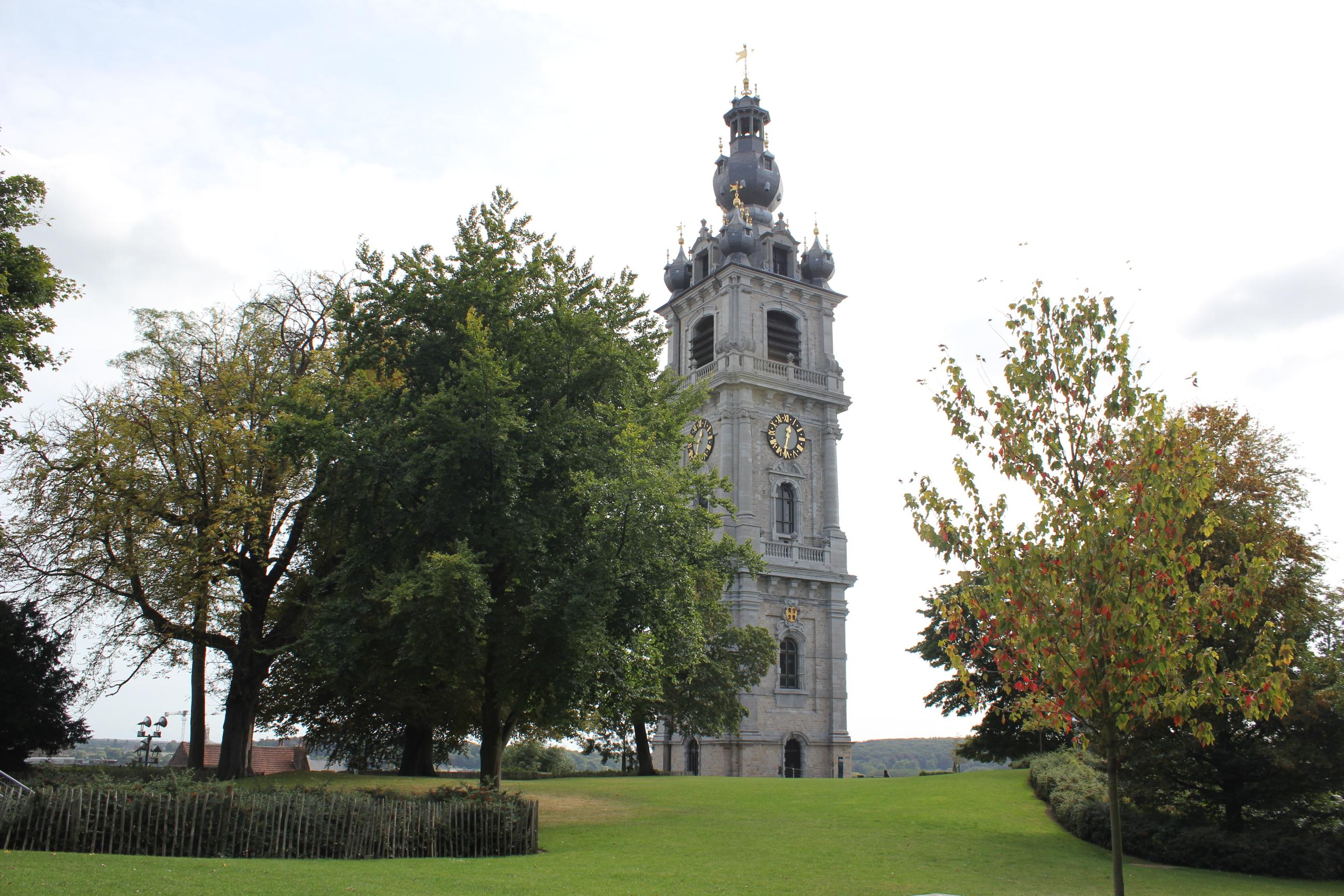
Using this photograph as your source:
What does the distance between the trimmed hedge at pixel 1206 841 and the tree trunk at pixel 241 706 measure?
20755mm

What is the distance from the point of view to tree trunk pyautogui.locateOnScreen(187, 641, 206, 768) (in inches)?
1125

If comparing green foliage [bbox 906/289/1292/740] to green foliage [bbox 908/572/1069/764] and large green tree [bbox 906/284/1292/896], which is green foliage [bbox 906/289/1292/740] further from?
green foliage [bbox 908/572/1069/764]

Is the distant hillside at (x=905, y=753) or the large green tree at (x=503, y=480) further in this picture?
the distant hillside at (x=905, y=753)

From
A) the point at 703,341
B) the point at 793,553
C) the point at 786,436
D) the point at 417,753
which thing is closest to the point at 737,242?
the point at 703,341

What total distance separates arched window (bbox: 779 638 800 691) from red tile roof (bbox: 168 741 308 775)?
76.3 feet

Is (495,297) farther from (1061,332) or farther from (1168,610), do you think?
(1168,610)

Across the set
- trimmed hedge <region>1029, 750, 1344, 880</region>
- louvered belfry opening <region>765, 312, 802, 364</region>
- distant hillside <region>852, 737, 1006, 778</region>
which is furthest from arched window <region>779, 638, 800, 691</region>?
distant hillside <region>852, 737, 1006, 778</region>

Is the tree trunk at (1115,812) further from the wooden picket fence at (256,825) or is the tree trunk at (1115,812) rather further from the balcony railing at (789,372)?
the balcony railing at (789,372)

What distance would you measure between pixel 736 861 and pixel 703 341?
43602 millimetres

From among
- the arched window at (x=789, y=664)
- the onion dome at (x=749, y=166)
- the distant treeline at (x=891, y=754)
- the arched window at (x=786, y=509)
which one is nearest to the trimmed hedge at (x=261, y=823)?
the arched window at (x=789, y=664)

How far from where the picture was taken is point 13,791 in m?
15.8

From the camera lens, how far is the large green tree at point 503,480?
2053 centimetres

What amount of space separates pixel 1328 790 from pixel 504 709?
61.9ft

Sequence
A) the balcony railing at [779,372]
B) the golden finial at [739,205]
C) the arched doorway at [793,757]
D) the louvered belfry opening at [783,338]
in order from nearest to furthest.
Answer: the arched doorway at [793,757], the balcony railing at [779,372], the louvered belfry opening at [783,338], the golden finial at [739,205]
